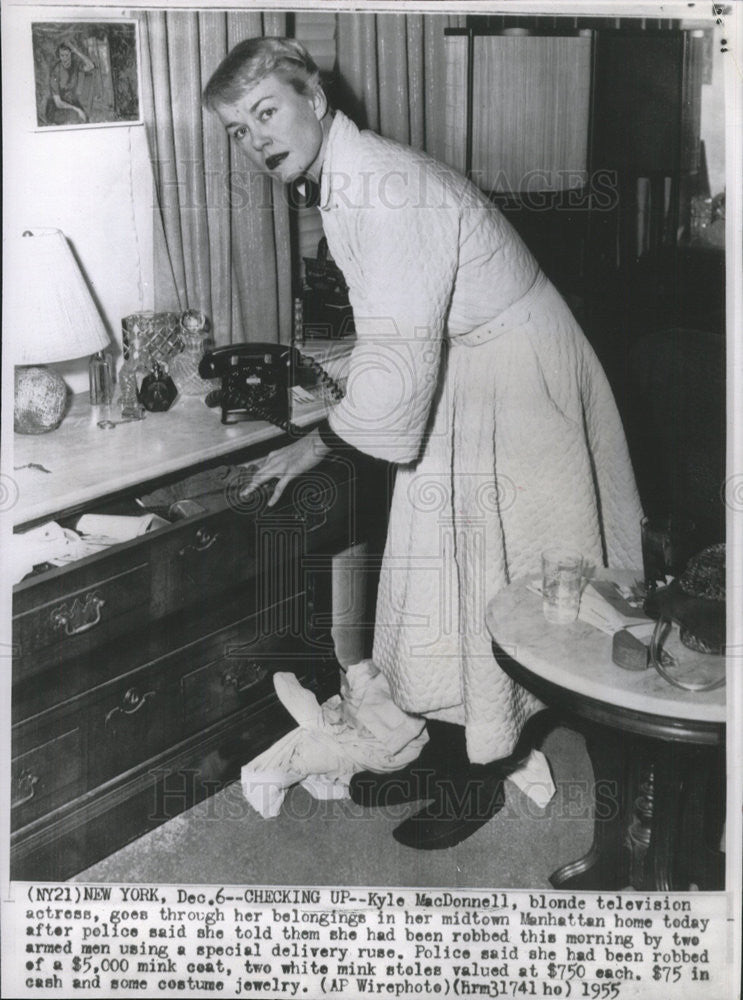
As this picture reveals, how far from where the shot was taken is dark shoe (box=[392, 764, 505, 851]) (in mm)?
1983

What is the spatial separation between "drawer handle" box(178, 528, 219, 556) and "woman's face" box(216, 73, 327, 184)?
0.65 m

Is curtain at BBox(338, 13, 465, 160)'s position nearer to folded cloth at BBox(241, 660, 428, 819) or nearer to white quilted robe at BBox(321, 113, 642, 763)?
white quilted robe at BBox(321, 113, 642, 763)

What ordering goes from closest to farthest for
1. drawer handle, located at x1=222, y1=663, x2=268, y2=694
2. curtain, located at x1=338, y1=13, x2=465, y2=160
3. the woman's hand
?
1. the woman's hand
2. drawer handle, located at x1=222, y1=663, x2=268, y2=694
3. curtain, located at x1=338, y1=13, x2=465, y2=160

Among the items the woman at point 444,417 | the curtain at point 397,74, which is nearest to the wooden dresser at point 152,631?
the woman at point 444,417

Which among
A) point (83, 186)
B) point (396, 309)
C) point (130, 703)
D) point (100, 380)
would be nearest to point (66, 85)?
point (83, 186)

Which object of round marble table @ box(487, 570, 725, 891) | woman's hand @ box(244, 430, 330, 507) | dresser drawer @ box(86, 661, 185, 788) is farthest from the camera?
woman's hand @ box(244, 430, 330, 507)

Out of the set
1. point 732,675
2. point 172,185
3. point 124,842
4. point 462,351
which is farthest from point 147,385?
point 732,675

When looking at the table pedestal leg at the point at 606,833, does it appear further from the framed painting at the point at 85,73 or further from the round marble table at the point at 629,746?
the framed painting at the point at 85,73

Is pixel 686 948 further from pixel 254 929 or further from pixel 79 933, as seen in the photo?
pixel 79 933

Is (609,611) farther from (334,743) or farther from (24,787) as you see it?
(24,787)

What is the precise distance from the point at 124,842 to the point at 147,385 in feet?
2.80

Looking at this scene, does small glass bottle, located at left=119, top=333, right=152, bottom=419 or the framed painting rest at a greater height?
the framed painting

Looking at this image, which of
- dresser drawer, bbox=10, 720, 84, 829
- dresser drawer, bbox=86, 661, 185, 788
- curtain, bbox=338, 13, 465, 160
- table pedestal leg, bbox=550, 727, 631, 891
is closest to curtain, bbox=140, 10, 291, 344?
curtain, bbox=338, 13, 465, 160

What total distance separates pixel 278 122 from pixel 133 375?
0.57 meters
